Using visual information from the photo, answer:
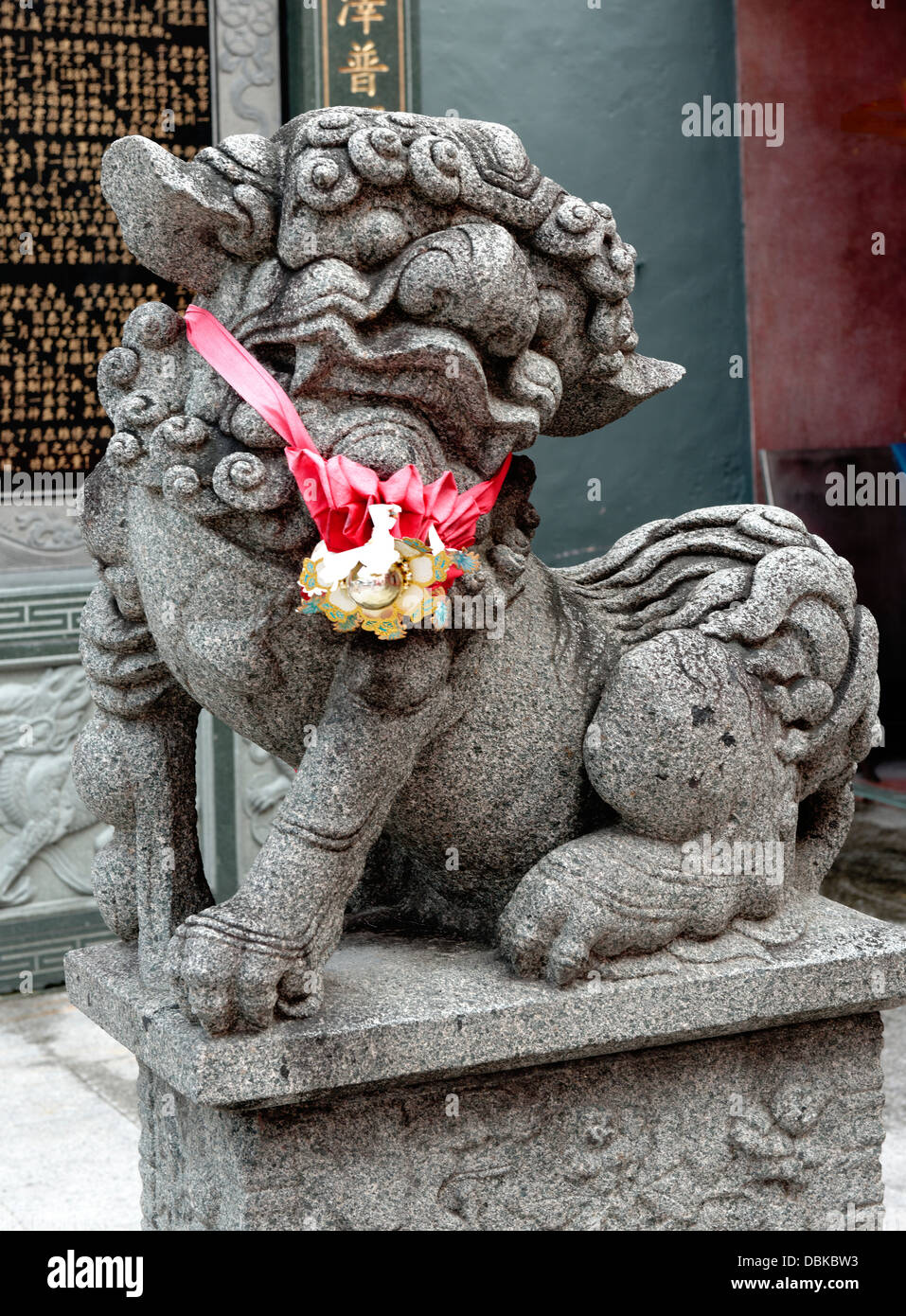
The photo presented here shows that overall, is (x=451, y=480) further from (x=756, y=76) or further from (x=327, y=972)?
(x=756, y=76)

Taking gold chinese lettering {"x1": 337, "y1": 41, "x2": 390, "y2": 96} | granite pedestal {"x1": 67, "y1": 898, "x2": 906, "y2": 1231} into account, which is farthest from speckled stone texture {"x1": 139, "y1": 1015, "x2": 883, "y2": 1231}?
gold chinese lettering {"x1": 337, "y1": 41, "x2": 390, "y2": 96}

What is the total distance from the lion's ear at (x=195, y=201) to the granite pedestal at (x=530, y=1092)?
3.29 ft

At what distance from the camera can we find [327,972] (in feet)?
7.14

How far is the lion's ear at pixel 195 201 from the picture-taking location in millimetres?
1974

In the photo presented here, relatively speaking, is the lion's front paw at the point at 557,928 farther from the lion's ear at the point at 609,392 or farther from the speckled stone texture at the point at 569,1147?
A: the lion's ear at the point at 609,392

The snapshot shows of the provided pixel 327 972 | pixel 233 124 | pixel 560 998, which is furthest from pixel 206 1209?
pixel 233 124

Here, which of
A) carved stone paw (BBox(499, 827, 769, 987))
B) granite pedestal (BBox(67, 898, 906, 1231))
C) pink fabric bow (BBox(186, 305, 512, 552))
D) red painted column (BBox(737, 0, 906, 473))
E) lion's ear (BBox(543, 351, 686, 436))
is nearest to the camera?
pink fabric bow (BBox(186, 305, 512, 552))

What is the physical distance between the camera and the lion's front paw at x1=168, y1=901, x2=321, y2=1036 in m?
1.92

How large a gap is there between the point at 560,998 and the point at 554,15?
3.75m

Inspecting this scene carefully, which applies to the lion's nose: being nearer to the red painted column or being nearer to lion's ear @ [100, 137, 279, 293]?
lion's ear @ [100, 137, 279, 293]

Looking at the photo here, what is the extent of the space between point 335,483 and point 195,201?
0.42 meters

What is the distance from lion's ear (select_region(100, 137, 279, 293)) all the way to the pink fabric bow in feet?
0.33

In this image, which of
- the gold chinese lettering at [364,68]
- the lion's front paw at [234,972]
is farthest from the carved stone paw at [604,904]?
the gold chinese lettering at [364,68]

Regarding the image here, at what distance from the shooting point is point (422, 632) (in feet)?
6.62
